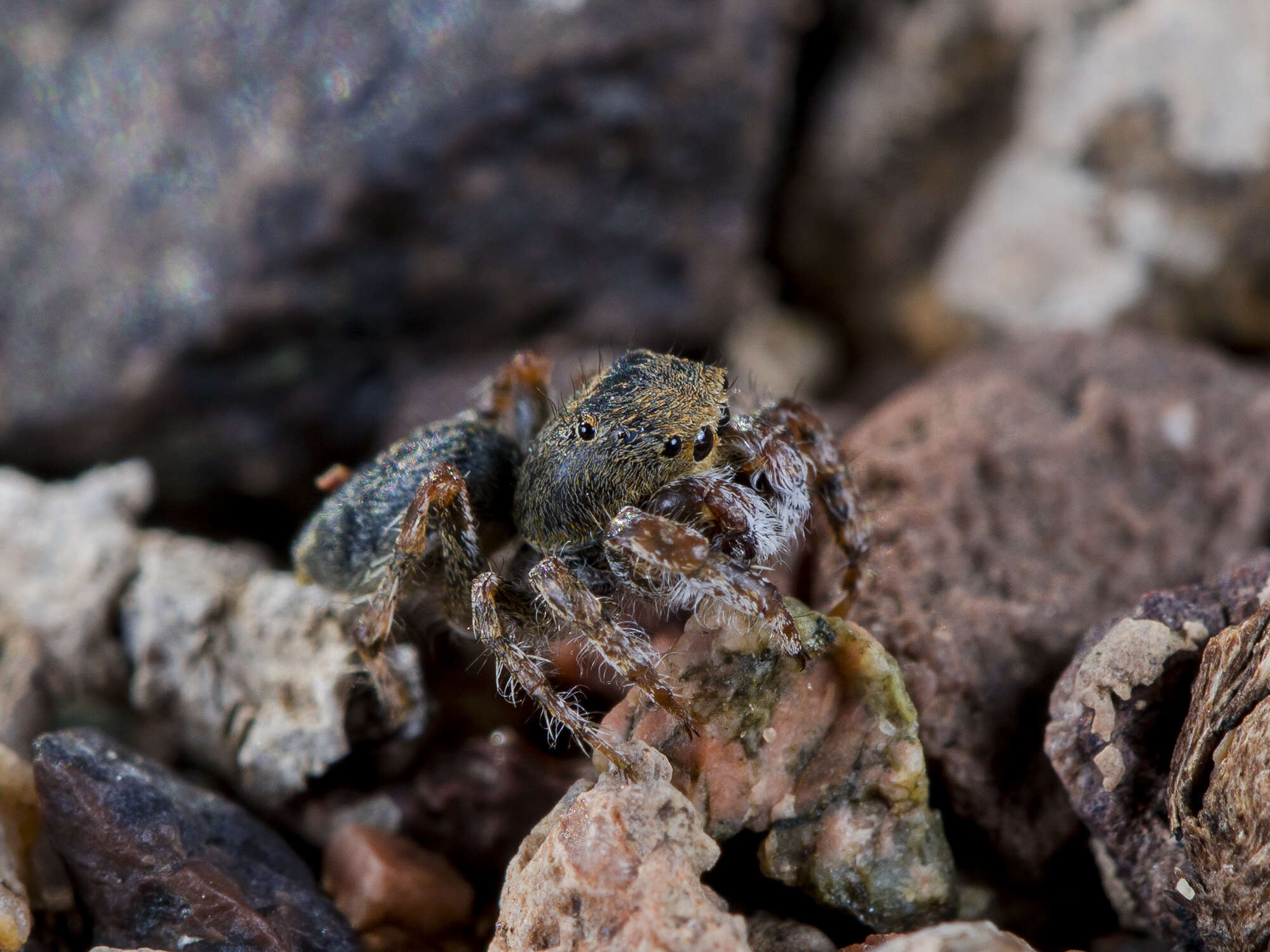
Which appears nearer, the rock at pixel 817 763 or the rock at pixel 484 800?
the rock at pixel 817 763

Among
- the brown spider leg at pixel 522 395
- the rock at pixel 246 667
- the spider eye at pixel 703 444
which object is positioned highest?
the brown spider leg at pixel 522 395

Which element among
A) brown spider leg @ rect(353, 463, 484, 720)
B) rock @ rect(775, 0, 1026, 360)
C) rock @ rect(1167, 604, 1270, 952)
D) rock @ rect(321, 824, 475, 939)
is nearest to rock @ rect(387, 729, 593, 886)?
rock @ rect(321, 824, 475, 939)

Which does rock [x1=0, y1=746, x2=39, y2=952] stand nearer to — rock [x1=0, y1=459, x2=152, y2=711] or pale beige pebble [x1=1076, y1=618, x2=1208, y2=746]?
rock [x1=0, y1=459, x2=152, y2=711]

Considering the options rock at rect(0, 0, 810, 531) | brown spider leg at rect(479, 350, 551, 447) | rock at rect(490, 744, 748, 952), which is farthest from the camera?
rock at rect(0, 0, 810, 531)

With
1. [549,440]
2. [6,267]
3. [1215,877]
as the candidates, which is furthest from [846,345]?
[6,267]

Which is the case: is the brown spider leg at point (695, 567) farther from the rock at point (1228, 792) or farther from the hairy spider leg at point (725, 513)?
the rock at point (1228, 792)

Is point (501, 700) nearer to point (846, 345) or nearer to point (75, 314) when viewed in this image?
point (75, 314)

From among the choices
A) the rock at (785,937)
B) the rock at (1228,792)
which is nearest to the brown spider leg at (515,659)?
the rock at (785,937)
